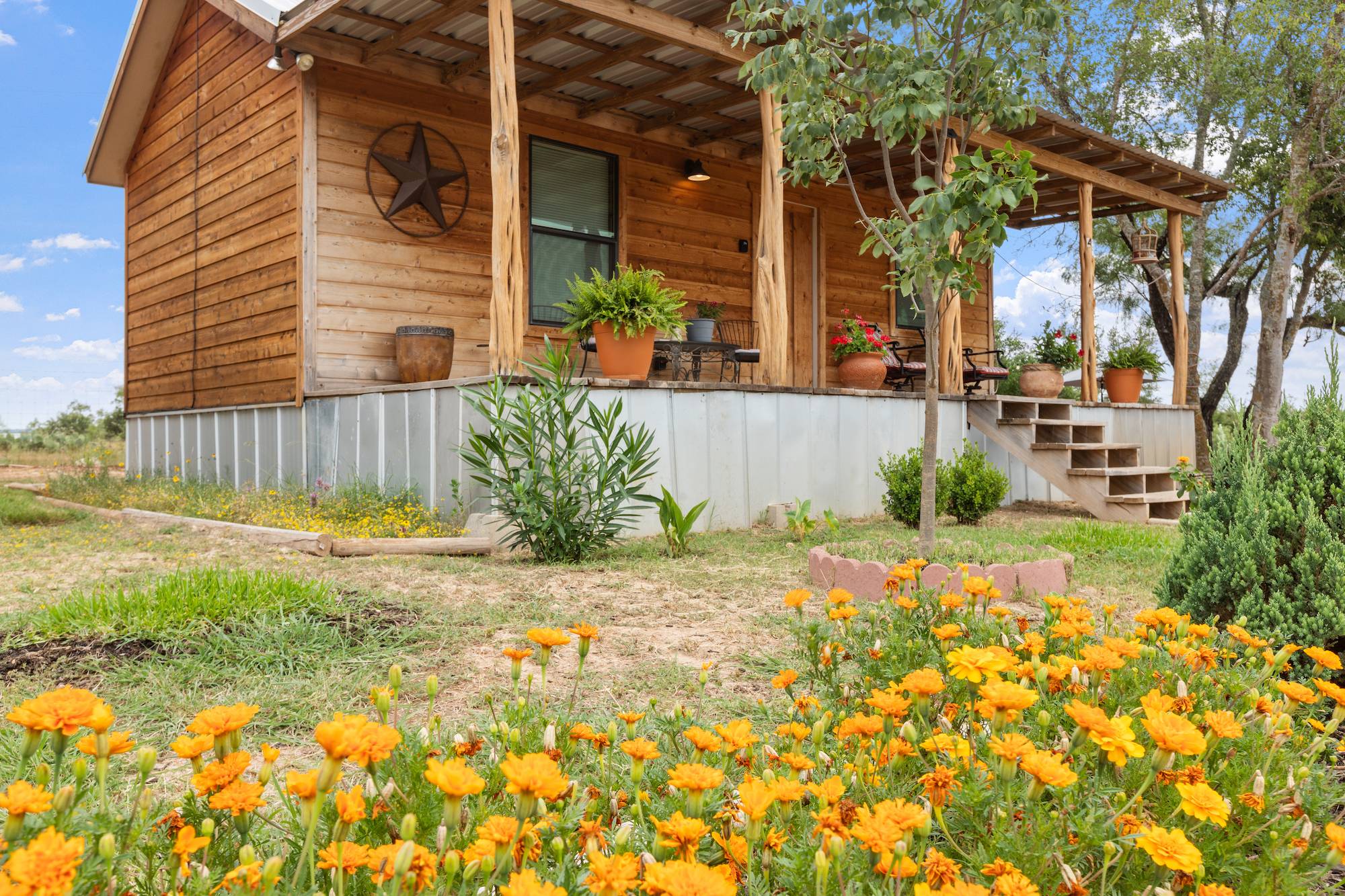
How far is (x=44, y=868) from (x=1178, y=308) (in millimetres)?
12591

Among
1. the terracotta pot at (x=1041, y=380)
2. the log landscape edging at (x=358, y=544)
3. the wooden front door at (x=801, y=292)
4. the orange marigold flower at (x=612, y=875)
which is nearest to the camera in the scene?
the orange marigold flower at (x=612, y=875)

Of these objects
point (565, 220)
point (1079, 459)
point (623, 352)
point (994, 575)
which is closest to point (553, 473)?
point (623, 352)

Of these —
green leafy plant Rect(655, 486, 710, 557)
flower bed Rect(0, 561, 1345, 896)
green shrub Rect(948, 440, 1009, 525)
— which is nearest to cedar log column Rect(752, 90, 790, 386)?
green shrub Rect(948, 440, 1009, 525)

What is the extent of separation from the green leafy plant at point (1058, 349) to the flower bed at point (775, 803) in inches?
361

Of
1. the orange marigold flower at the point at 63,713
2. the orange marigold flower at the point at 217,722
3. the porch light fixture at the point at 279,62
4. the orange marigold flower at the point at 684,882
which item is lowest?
the orange marigold flower at the point at 684,882

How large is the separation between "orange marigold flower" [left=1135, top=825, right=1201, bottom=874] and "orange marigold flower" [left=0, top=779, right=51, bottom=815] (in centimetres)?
107

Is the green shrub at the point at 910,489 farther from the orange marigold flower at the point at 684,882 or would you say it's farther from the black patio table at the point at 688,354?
the orange marigold flower at the point at 684,882

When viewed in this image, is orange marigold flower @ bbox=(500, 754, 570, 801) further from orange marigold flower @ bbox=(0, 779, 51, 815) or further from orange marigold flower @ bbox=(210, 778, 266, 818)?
orange marigold flower @ bbox=(0, 779, 51, 815)

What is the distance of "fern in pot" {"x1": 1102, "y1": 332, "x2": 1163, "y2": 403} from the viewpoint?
1065 cm

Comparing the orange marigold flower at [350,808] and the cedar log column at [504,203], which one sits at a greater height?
the cedar log column at [504,203]

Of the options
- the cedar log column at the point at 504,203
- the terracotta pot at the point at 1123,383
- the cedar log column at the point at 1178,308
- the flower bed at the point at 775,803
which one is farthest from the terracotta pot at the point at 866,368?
the flower bed at the point at 775,803

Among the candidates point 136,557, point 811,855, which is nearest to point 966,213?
point 811,855

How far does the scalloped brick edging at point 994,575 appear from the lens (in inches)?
161

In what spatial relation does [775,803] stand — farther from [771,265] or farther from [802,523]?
[771,265]
